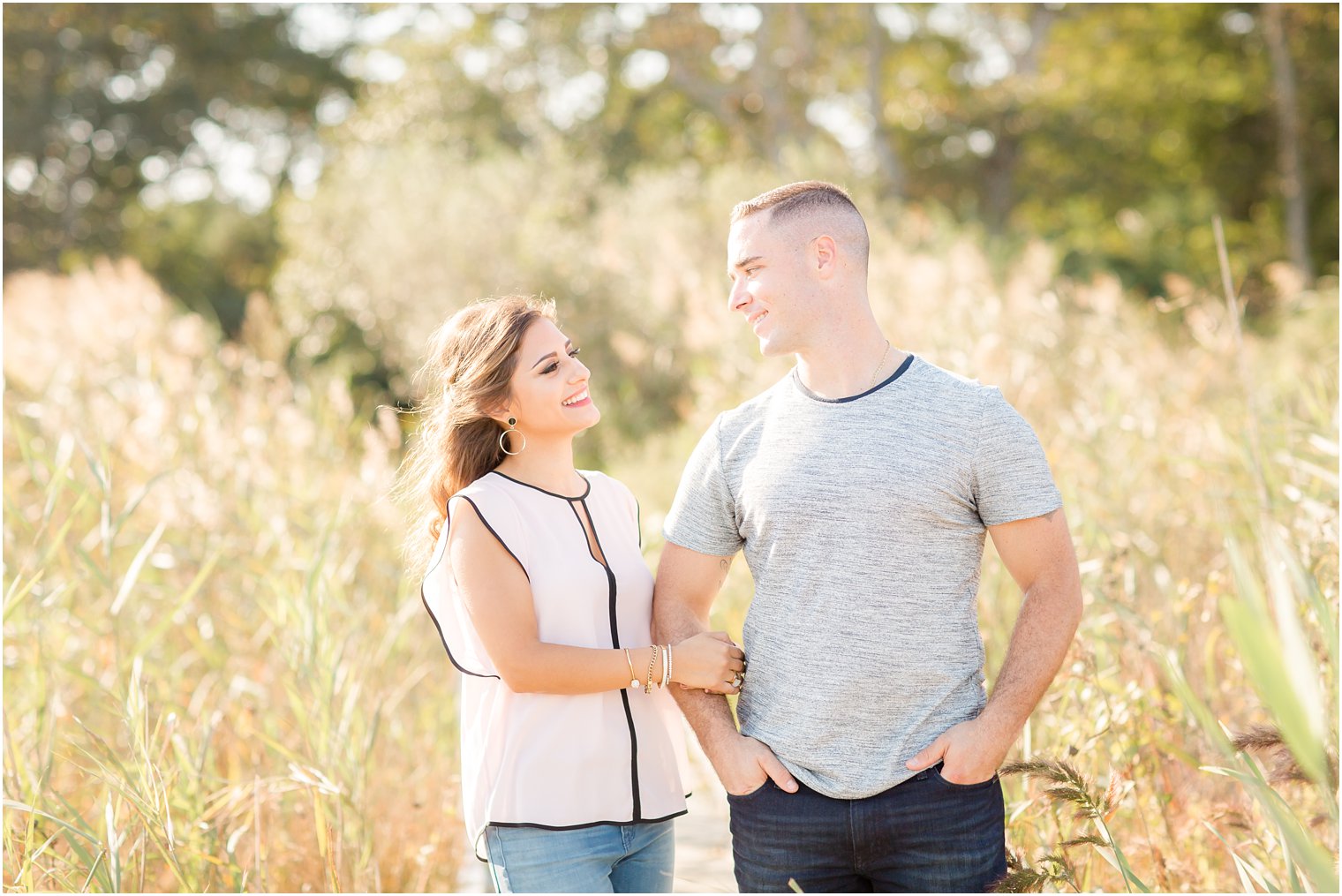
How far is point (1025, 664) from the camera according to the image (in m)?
2.04

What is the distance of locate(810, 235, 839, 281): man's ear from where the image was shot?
2174mm

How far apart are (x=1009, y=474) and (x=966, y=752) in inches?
18.6

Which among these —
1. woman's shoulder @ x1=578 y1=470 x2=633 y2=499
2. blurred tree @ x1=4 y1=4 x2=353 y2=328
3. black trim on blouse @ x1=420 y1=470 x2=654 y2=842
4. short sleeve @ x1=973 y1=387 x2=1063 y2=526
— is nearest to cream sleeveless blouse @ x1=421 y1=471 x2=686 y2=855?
black trim on blouse @ x1=420 y1=470 x2=654 y2=842

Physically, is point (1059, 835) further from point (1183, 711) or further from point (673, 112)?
point (673, 112)

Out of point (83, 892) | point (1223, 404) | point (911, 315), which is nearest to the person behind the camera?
point (83, 892)

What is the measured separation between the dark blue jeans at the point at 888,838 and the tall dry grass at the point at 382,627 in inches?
4.8

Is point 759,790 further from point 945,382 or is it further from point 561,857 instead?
point 945,382

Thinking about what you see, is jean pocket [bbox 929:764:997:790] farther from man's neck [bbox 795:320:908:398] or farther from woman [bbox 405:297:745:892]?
man's neck [bbox 795:320:908:398]

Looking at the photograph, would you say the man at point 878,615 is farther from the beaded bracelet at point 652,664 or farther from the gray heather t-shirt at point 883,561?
the beaded bracelet at point 652,664

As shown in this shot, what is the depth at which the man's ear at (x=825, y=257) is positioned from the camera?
2174 millimetres

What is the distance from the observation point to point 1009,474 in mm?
2006

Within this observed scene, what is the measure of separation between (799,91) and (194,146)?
44.8 feet

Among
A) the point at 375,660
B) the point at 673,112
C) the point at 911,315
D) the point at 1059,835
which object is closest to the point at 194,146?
the point at 673,112

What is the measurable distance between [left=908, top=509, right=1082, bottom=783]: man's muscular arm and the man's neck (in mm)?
348
